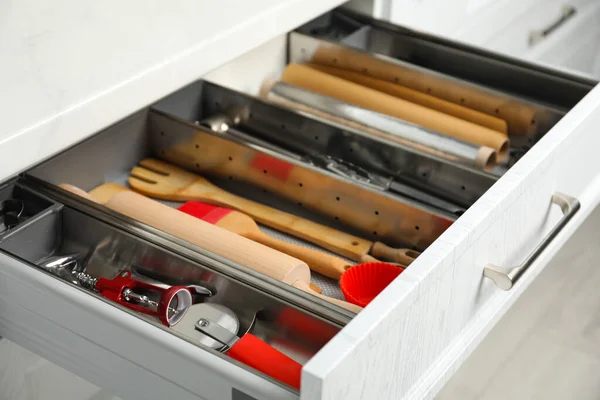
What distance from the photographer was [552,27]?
167 centimetres

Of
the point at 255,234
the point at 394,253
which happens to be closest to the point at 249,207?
the point at 255,234

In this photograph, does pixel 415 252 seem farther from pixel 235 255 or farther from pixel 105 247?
pixel 105 247

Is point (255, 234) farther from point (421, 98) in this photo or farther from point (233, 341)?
point (421, 98)

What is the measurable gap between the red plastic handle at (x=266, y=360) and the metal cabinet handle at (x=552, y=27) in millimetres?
1163

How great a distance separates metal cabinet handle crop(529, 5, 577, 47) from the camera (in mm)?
1639

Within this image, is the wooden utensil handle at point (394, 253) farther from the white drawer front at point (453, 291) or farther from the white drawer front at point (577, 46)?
the white drawer front at point (577, 46)

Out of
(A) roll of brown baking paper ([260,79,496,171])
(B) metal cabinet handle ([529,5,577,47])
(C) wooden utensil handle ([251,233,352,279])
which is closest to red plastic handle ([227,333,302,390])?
(C) wooden utensil handle ([251,233,352,279])

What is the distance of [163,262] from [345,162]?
1.01 feet

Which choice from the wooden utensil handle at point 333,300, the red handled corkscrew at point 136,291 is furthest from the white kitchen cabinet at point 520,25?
the red handled corkscrew at point 136,291

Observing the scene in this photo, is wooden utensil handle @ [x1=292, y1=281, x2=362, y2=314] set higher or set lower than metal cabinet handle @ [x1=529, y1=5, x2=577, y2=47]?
higher

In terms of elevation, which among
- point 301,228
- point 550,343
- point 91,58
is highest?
point 91,58

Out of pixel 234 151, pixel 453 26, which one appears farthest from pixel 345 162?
pixel 453 26

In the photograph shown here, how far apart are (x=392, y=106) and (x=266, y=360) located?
541mm

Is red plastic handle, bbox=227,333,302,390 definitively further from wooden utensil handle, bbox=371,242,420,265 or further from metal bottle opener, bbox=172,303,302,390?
wooden utensil handle, bbox=371,242,420,265
